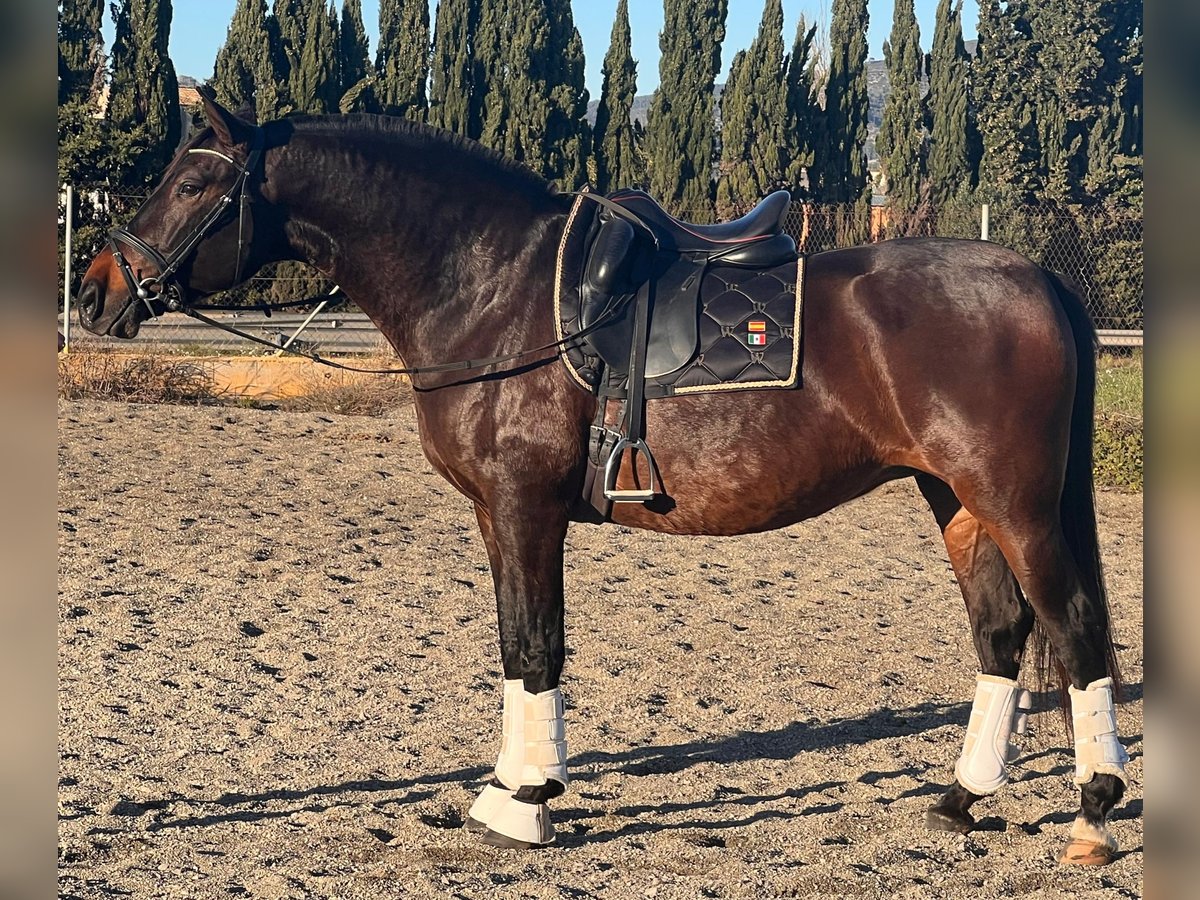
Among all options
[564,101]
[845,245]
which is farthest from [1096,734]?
[564,101]

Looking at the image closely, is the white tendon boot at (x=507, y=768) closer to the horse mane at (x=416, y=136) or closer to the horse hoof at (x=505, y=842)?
the horse hoof at (x=505, y=842)

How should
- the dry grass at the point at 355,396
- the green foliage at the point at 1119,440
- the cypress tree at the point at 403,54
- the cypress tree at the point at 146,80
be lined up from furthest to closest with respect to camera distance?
the cypress tree at the point at 403,54, the cypress tree at the point at 146,80, the dry grass at the point at 355,396, the green foliage at the point at 1119,440

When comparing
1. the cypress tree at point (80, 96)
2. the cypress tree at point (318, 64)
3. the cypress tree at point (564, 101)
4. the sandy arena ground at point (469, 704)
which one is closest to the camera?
the sandy arena ground at point (469, 704)

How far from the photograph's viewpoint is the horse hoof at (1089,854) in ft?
12.2

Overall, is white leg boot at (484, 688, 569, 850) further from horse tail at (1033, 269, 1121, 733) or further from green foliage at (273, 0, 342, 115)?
green foliage at (273, 0, 342, 115)

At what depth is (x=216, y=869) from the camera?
3.54 meters

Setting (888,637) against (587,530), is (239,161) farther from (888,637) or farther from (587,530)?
(587,530)

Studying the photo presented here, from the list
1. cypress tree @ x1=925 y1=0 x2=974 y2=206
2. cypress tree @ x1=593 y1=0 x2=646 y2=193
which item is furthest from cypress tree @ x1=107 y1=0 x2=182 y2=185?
cypress tree @ x1=925 y1=0 x2=974 y2=206

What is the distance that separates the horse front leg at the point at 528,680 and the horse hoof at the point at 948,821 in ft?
3.87

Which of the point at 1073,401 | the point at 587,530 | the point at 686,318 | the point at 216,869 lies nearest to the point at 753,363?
the point at 686,318

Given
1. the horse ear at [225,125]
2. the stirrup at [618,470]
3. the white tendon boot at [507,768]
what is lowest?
the white tendon boot at [507,768]

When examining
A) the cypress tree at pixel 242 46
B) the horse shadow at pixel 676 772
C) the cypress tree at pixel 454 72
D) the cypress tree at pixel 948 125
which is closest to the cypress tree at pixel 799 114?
the cypress tree at pixel 948 125
